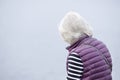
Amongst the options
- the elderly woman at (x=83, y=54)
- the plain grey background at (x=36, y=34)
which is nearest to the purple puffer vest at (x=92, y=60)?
the elderly woman at (x=83, y=54)

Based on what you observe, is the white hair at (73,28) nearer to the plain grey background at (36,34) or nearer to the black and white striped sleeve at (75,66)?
the black and white striped sleeve at (75,66)

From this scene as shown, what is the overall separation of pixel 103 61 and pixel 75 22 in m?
0.31

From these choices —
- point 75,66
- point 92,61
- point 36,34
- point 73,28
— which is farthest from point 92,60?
point 36,34

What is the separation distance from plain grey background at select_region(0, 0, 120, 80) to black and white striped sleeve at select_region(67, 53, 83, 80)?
76.7 inches

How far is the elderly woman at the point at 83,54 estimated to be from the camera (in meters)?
1.85

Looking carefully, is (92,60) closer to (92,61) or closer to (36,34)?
(92,61)

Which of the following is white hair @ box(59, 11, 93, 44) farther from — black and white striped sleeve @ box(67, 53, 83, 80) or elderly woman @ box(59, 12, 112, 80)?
black and white striped sleeve @ box(67, 53, 83, 80)

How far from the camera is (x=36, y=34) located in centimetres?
378

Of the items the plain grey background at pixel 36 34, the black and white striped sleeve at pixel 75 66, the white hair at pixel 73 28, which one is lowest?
the black and white striped sleeve at pixel 75 66

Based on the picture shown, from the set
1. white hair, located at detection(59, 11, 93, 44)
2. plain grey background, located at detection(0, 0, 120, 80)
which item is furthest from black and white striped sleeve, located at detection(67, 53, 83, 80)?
plain grey background, located at detection(0, 0, 120, 80)

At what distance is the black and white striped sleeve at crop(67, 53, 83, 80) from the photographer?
6.05ft

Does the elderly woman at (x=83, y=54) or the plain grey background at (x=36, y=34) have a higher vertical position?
the plain grey background at (x=36, y=34)

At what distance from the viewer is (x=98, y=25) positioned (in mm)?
3848

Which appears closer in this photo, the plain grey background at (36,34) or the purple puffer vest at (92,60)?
the purple puffer vest at (92,60)
